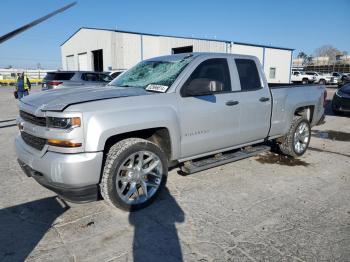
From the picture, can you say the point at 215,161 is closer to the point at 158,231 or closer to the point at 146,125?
the point at 146,125

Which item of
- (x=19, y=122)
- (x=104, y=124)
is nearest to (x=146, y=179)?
(x=104, y=124)

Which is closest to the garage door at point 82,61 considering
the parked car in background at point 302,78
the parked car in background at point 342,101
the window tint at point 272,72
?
the window tint at point 272,72

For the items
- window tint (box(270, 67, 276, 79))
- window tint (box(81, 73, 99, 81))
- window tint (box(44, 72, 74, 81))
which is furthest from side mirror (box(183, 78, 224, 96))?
window tint (box(270, 67, 276, 79))

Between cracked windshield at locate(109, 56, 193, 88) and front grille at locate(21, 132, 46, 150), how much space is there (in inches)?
59.3

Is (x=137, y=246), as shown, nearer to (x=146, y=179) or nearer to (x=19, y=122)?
(x=146, y=179)

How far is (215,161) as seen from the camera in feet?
14.4

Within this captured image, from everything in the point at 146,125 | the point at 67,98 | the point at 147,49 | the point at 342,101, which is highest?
the point at 147,49

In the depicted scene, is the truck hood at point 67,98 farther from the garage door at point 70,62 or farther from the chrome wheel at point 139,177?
the garage door at point 70,62

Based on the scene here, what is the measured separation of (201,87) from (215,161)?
108cm

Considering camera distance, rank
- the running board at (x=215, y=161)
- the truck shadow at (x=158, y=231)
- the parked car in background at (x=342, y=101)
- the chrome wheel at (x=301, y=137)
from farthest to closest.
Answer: the parked car in background at (x=342, y=101) < the chrome wheel at (x=301, y=137) < the running board at (x=215, y=161) < the truck shadow at (x=158, y=231)

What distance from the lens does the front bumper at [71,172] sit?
3.03 meters

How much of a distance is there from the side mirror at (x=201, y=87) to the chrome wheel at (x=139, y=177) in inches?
38.3

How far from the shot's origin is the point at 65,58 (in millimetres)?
40844

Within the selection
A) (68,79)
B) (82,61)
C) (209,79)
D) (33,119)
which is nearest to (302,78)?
(82,61)
